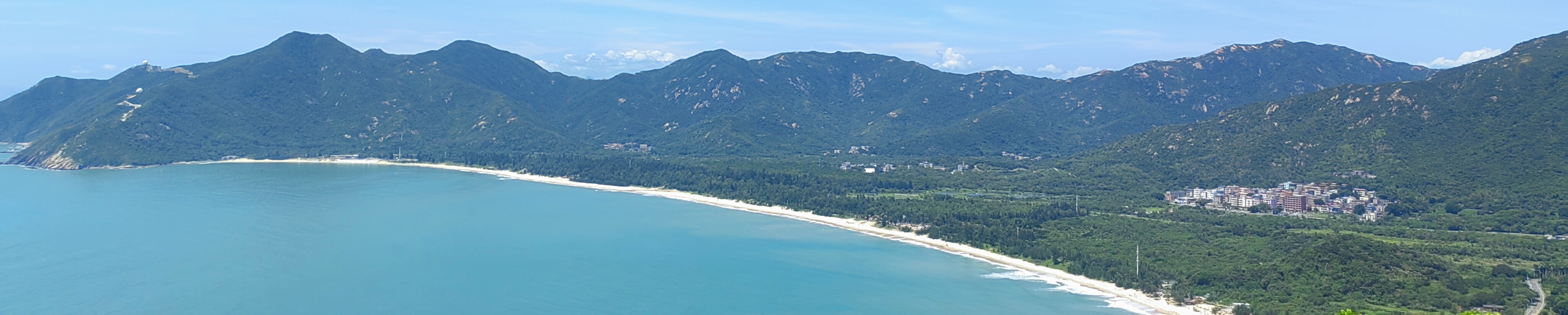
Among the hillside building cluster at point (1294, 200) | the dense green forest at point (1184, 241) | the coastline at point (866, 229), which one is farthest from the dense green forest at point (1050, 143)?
the hillside building cluster at point (1294, 200)

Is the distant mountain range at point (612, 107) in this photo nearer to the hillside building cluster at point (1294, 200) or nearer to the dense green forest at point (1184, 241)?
the dense green forest at point (1184, 241)

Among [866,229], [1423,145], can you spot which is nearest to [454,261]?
[866,229]

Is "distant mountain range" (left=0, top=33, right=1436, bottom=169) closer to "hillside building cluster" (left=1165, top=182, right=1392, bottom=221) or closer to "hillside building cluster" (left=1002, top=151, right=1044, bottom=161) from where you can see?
"hillside building cluster" (left=1002, top=151, right=1044, bottom=161)

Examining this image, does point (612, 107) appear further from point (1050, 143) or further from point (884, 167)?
point (884, 167)

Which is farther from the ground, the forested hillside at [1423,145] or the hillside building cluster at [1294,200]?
the forested hillside at [1423,145]

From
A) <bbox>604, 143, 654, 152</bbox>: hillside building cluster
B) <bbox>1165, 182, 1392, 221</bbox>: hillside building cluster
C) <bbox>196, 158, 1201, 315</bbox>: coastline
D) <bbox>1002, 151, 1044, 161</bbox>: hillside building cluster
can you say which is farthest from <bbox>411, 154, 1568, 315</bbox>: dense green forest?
<bbox>604, 143, 654, 152</bbox>: hillside building cluster

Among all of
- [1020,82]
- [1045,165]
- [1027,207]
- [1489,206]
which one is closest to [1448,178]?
[1489,206]
